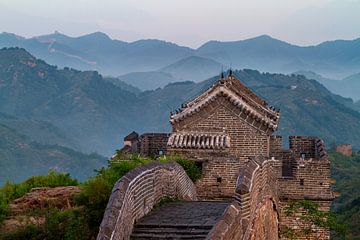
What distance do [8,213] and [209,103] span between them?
40.4 ft

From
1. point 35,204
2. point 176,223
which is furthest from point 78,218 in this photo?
point 176,223

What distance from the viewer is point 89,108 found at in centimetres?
17562

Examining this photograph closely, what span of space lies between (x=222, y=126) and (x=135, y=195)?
1426 centimetres

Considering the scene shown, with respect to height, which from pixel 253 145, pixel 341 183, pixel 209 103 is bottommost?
pixel 341 183

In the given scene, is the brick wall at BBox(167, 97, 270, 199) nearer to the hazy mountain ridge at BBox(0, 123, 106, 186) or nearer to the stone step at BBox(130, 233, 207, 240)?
the stone step at BBox(130, 233, 207, 240)

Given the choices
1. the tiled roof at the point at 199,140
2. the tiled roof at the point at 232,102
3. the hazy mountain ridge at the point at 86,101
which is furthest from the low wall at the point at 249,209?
the hazy mountain ridge at the point at 86,101

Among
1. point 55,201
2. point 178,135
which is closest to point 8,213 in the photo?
point 55,201

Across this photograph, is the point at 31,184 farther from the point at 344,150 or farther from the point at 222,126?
the point at 344,150

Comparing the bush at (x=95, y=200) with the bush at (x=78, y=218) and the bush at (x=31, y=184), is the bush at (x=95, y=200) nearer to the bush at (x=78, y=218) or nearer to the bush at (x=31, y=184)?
the bush at (x=78, y=218)

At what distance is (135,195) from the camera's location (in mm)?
10141

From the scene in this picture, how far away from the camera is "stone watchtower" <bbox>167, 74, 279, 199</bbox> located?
23453mm

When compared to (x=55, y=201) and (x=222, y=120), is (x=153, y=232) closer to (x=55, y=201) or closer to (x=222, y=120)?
(x=55, y=201)

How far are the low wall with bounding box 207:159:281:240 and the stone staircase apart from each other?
714 millimetres

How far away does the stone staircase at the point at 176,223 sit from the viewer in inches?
376
